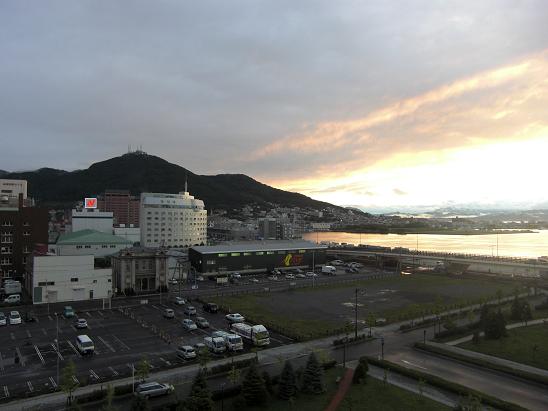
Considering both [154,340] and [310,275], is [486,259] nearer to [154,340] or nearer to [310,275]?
[310,275]

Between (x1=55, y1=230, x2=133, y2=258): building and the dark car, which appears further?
(x1=55, y1=230, x2=133, y2=258): building

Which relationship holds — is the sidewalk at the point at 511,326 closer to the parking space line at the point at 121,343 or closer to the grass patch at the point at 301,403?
the grass patch at the point at 301,403

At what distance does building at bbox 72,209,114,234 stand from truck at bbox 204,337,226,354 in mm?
58571

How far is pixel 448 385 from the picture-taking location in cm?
1783

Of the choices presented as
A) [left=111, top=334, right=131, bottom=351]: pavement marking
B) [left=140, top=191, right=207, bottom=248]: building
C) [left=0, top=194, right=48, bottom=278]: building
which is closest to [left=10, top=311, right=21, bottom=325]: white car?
[left=111, top=334, right=131, bottom=351]: pavement marking

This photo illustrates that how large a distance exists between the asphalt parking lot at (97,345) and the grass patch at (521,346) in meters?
11.2

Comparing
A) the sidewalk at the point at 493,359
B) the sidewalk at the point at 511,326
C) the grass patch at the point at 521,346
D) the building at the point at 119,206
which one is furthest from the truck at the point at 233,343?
the building at the point at 119,206

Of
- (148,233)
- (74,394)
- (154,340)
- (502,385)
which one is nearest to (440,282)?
(502,385)

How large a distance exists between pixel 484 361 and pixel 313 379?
9513mm

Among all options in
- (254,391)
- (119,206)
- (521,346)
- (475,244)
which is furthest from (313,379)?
(119,206)

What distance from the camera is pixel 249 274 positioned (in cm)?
5491

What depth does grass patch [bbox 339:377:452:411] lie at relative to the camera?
52.7ft

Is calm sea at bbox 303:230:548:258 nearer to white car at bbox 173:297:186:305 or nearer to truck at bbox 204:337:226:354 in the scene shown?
white car at bbox 173:297:186:305

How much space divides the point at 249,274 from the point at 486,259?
110 feet
